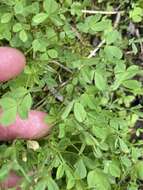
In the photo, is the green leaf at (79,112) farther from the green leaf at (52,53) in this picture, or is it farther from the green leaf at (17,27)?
the green leaf at (17,27)

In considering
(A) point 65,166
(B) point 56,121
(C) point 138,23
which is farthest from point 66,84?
(C) point 138,23

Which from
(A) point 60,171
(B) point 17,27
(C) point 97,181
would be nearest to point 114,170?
(C) point 97,181

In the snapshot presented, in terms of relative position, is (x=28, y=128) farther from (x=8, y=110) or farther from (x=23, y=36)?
(x=23, y=36)

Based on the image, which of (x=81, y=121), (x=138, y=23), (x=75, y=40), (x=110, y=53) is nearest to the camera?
(x=81, y=121)

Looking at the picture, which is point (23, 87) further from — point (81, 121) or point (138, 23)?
point (138, 23)

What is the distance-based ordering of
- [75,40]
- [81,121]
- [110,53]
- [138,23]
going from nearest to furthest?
1. [81,121]
2. [110,53]
3. [75,40]
4. [138,23]

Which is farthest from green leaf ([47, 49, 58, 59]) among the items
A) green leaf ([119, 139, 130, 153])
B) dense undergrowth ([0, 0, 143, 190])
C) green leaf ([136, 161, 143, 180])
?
green leaf ([136, 161, 143, 180])

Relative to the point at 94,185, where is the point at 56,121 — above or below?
above

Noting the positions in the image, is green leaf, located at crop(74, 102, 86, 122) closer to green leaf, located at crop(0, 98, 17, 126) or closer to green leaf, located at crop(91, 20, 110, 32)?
green leaf, located at crop(0, 98, 17, 126)
